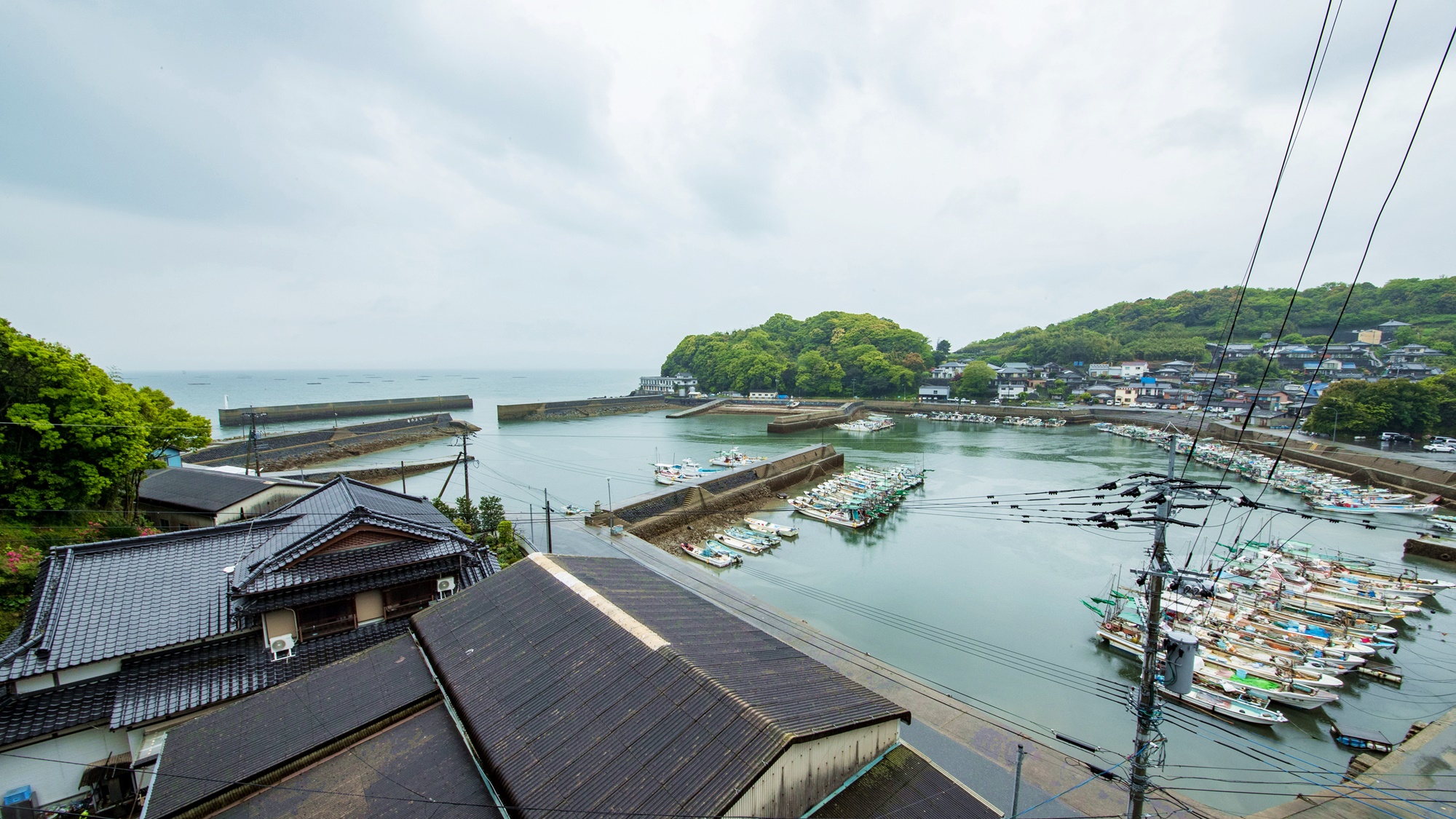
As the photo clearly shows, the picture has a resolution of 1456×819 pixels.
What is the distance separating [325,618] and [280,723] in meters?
2.57

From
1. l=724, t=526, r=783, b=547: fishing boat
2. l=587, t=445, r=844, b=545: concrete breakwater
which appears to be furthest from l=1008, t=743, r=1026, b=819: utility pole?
l=587, t=445, r=844, b=545: concrete breakwater

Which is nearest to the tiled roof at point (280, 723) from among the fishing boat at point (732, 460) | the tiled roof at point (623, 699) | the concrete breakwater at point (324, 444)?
the tiled roof at point (623, 699)

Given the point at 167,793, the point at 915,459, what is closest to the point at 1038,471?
the point at 915,459

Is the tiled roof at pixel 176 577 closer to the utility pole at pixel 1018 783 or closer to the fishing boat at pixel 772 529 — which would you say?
the utility pole at pixel 1018 783

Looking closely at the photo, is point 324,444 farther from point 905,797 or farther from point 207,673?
point 905,797

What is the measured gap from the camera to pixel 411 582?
9.07m

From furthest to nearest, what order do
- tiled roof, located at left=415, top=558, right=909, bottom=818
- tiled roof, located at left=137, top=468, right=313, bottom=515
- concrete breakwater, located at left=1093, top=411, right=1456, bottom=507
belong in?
concrete breakwater, located at left=1093, top=411, right=1456, bottom=507
tiled roof, located at left=137, top=468, right=313, bottom=515
tiled roof, located at left=415, top=558, right=909, bottom=818

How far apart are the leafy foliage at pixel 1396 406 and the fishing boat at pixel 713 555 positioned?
48012mm

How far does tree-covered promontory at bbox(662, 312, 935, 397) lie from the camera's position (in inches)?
2884

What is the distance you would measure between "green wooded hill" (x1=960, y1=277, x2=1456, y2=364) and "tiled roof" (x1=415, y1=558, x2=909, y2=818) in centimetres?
8522

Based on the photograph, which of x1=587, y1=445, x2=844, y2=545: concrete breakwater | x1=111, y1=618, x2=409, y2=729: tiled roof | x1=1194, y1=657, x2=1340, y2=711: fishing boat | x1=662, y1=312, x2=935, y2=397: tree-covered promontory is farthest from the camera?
x1=662, y1=312, x2=935, y2=397: tree-covered promontory

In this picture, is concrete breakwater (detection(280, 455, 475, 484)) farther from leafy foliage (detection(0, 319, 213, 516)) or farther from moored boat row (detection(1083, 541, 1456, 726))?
moored boat row (detection(1083, 541, 1456, 726))

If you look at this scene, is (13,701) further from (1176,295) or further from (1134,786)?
(1176,295)

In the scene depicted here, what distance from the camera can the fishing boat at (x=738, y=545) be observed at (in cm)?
2080
